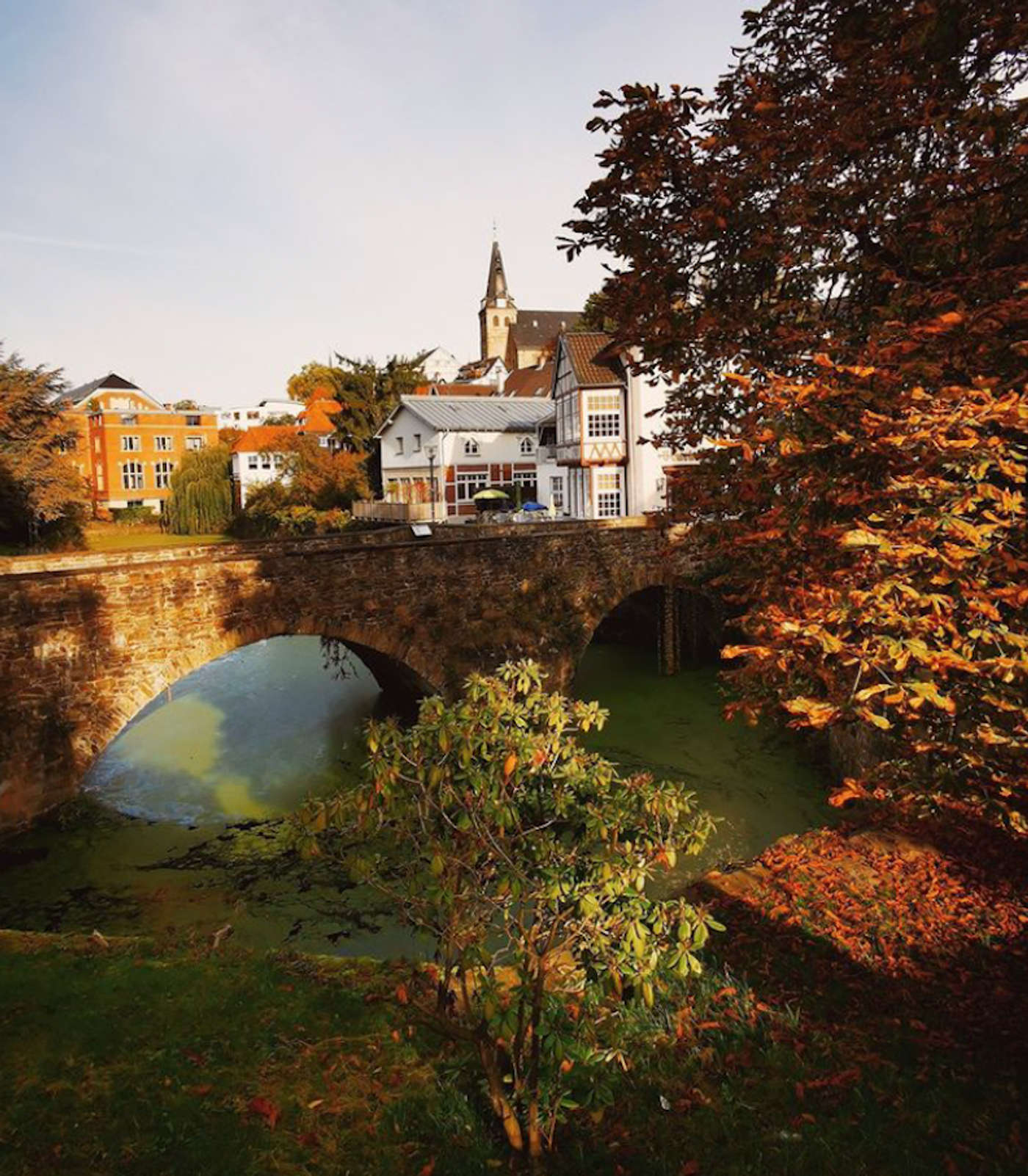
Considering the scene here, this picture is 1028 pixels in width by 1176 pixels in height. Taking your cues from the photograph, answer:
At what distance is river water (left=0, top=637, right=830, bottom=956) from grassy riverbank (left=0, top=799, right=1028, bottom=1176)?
2.08 meters

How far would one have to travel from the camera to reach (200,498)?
189 feet

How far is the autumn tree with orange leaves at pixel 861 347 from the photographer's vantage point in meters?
4.50

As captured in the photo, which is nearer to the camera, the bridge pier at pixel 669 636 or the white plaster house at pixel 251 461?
the bridge pier at pixel 669 636

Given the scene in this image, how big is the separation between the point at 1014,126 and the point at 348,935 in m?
10.4

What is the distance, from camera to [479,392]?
73938 mm

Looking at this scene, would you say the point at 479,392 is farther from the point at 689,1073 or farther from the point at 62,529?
the point at 689,1073

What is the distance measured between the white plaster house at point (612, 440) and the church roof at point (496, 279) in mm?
80270

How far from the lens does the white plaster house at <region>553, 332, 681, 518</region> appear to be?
3416 centimetres

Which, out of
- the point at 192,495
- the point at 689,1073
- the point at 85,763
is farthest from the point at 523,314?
the point at 689,1073

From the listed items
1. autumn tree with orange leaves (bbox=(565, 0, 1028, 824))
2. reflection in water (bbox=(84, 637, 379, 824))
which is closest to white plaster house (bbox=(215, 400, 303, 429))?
reflection in water (bbox=(84, 637, 379, 824))

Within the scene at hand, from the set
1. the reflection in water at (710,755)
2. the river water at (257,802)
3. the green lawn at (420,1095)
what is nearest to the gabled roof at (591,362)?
the reflection in water at (710,755)

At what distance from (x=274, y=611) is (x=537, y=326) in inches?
3768

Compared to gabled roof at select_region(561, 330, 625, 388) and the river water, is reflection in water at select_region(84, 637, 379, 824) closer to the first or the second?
the river water

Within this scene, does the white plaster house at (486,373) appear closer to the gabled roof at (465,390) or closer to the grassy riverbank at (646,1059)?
the gabled roof at (465,390)
